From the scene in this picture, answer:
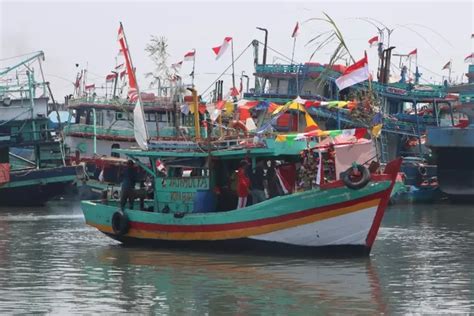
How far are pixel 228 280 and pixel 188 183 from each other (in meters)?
5.29

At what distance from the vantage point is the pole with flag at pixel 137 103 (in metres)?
26.0

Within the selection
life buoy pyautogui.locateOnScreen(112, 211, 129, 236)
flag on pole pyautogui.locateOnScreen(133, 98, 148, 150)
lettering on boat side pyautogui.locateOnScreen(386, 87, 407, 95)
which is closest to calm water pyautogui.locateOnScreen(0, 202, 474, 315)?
life buoy pyautogui.locateOnScreen(112, 211, 129, 236)

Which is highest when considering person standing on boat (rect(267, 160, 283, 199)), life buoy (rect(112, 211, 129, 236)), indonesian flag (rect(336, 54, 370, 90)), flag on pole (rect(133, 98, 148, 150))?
indonesian flag (rect(336, 54, 370, 90))

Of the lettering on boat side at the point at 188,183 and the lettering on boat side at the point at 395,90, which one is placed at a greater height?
the lettering on boat side at the point at 395,90

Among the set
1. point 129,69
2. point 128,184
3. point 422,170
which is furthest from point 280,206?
point 422,170

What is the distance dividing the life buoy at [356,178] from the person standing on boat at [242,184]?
2319 millimetres

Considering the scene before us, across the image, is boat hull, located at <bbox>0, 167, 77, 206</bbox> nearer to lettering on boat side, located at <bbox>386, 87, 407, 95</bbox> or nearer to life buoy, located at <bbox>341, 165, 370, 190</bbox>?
lettering on boat side, located at <bbox>386, 87, 407, 95</bbox>

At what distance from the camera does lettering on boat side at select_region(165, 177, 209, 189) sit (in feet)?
78.9

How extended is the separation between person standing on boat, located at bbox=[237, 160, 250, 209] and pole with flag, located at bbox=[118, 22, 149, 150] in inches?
132

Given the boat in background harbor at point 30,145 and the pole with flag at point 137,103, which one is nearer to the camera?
the pole with flag at point 137,103

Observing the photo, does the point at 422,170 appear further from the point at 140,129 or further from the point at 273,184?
the point at 273,184

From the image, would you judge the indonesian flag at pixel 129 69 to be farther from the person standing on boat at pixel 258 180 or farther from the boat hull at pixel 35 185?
the boat hull at pixel 35 185

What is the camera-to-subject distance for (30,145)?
48.2 meters

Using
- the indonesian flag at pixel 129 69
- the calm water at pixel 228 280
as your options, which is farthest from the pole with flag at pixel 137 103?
the calm water at pixel 228 280
